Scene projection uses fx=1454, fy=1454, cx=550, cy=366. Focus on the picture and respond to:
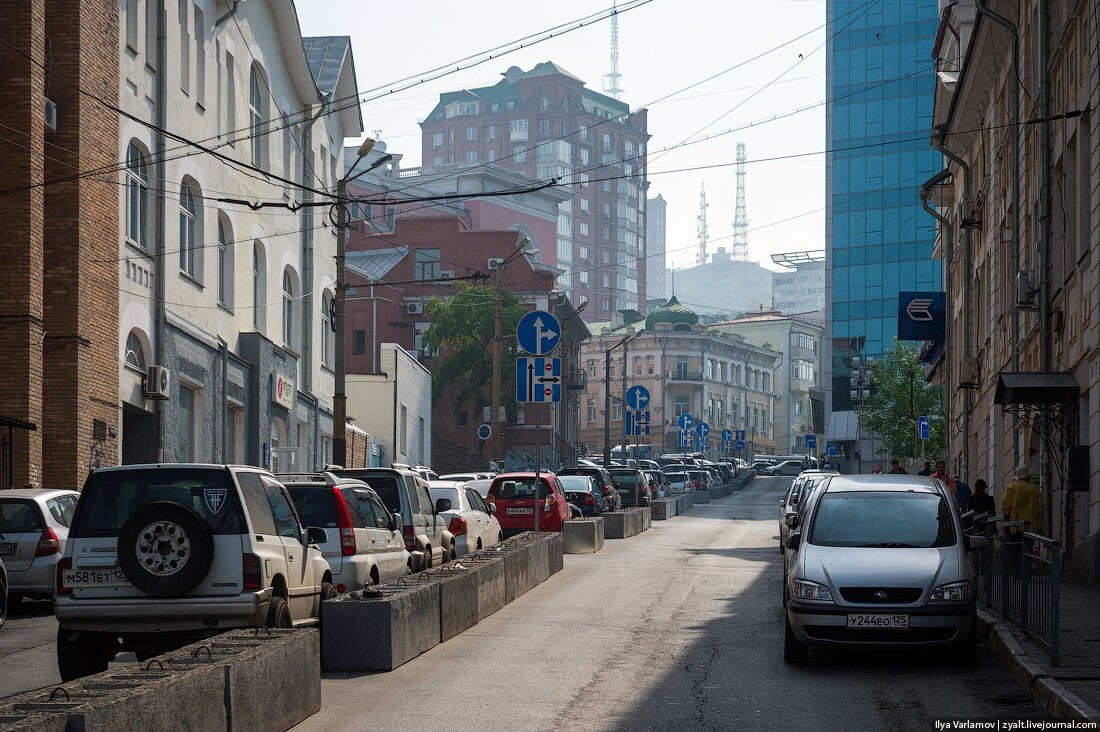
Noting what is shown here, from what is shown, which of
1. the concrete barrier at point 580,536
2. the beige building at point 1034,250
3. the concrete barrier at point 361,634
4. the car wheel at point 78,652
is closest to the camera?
the car wheel at point 78,652

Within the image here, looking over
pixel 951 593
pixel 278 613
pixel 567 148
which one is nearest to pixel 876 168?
pixel 951 593

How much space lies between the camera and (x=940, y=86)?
134 feet

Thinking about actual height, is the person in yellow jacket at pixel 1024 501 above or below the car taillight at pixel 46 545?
above

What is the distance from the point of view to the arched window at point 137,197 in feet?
95.7

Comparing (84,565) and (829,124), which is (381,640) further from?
(829,124)

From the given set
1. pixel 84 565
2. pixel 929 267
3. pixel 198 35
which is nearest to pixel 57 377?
pixel 198 35

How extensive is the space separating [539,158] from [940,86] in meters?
143

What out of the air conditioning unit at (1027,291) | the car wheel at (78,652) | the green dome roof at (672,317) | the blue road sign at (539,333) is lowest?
the car wheel at (78,652)

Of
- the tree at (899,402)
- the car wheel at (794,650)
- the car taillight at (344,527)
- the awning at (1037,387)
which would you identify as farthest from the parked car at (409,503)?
the tree at (899,402)

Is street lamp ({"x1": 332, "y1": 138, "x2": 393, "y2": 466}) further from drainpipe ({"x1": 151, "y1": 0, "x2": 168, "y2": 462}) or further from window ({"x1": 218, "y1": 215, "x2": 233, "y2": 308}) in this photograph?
drainpipe ({"x1": 151, "y1": 0, "x2": 168, "y2": 462})

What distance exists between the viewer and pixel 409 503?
63.2 ft

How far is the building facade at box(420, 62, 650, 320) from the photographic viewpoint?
595 ft

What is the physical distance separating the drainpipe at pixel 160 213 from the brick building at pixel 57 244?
6.65 feet

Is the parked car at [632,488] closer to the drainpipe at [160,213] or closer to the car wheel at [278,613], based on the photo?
the drainpipe at [160,213]
